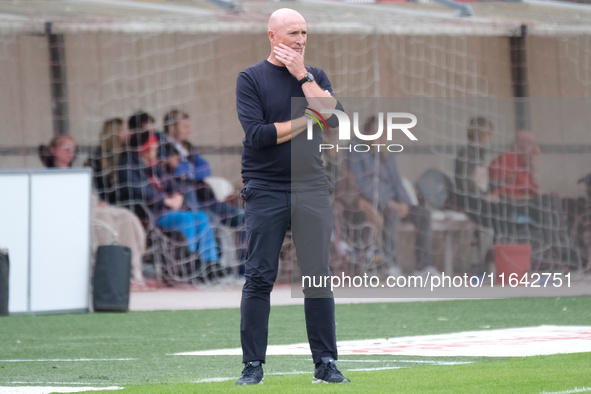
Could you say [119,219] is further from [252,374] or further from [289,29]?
[289,29]

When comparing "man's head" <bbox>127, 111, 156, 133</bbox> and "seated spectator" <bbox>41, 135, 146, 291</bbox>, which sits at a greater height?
"man's head" <bbox>127, 111, 156, 133</bbox>

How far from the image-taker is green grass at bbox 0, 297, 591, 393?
18.1 ft

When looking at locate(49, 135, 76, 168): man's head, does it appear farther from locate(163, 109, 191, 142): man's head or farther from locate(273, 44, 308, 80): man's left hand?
locate(273, 44, 308, 80): man's left hand

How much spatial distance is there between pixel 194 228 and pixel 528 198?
4.25 m

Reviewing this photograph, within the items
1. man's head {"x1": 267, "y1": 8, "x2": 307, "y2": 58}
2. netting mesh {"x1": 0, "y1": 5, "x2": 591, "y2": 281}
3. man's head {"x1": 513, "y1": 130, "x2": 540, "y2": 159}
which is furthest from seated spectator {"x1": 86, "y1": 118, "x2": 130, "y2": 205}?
man's head {"x1": 267, "y1": 8, "x2": 307, "y2": 58}

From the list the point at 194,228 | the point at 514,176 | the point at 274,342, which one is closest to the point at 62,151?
the point at 194,228

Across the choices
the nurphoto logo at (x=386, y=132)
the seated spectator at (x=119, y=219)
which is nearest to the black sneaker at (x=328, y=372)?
the nurphoto logo at (x=386, y=132)

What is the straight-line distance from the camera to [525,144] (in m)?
15.0

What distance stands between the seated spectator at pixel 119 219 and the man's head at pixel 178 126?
3.96 feet

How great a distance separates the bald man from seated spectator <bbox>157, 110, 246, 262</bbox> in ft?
27.7

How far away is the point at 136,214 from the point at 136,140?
88 centimetres

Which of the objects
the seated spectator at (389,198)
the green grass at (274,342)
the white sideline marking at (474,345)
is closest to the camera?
the green grass at (274,342)

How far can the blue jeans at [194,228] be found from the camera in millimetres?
13609

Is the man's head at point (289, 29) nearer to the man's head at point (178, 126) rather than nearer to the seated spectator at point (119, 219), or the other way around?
the seated spectator at point (119, 219)
